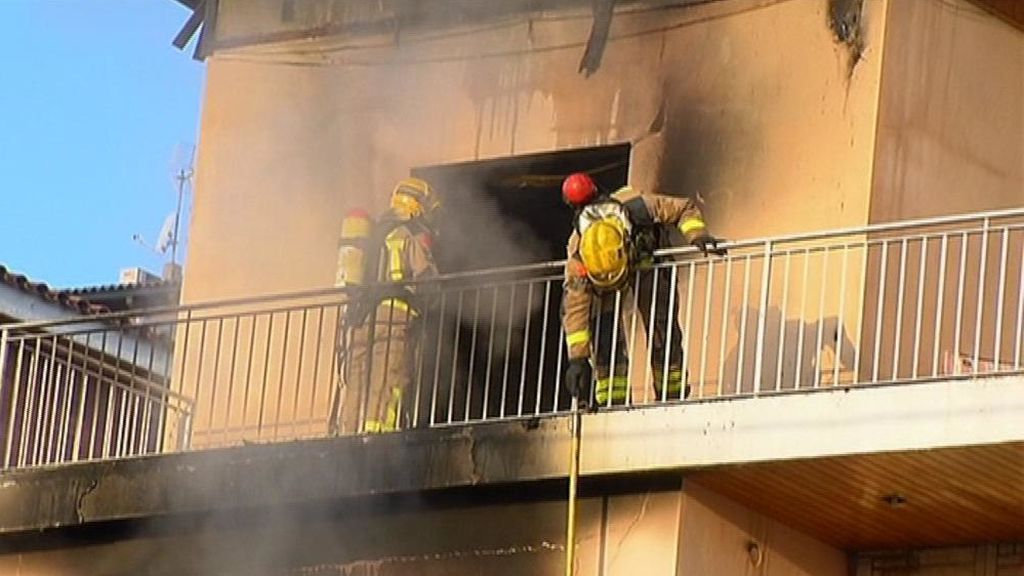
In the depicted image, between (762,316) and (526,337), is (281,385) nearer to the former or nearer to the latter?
(526,337)

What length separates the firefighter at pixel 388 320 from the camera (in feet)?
56.6

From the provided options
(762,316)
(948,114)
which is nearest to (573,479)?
(762,316)

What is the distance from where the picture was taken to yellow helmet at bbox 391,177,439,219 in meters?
17.6

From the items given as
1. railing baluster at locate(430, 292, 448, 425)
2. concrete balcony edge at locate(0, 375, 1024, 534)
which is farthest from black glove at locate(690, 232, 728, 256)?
railing baluster at locate(430, 292, 448, 425)

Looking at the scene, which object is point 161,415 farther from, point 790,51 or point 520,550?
point 790,51

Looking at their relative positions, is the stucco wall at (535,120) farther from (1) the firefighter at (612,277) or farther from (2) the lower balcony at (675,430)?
(1) the firefighter at (612,277)

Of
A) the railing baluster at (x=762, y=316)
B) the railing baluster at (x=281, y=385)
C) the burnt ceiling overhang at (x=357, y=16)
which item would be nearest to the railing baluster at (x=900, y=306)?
the railing baluster at (x=762, y=316)

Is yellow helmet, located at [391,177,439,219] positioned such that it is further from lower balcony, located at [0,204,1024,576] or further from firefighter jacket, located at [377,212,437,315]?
lower balcony, located at [0,204,1024,576]

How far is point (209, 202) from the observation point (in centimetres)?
1948

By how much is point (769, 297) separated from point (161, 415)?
4380 mm

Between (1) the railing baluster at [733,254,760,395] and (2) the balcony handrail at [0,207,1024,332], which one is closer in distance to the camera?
(2) the balcony handrail at [0,207,1024,332]

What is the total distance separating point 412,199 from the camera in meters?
17.7

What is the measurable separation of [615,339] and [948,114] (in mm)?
2603

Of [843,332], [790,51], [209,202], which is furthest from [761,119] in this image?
[209,202]
